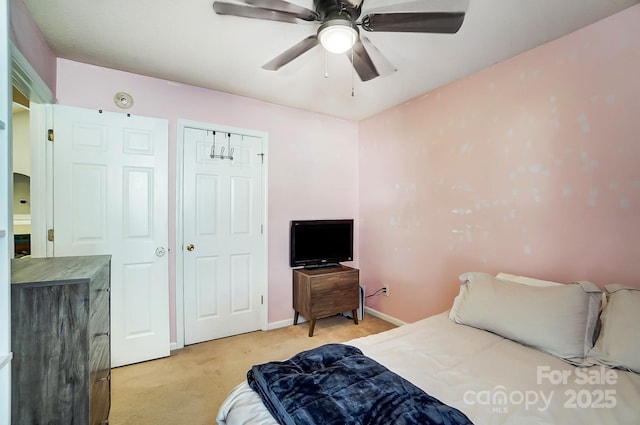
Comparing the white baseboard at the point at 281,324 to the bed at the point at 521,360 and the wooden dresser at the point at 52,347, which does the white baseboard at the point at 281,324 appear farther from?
the wooden dresser at the point at 52,347

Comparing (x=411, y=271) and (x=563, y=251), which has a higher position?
(x=563, y=251)

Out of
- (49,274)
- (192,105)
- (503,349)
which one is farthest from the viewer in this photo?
(192,105)

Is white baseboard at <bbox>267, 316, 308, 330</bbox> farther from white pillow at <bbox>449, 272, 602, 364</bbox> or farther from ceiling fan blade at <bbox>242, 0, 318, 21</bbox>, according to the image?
ceiling fan blade at <bbox>242, 0, 318, 21</bbox>

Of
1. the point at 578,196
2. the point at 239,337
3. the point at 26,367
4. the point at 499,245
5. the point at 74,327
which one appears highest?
the point at 578,196

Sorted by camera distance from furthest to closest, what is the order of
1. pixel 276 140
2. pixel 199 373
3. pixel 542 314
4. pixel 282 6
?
pixel 276 140, pixel 199 373, pixel 542 314, pixel 282 6

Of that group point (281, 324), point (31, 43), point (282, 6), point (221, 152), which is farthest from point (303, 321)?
point (31, 43)

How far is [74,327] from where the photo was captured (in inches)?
47.2

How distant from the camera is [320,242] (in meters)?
3.41

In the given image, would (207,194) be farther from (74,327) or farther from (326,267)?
(74,327)

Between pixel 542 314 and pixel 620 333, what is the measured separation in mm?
303

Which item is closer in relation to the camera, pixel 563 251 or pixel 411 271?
pixel 563 251

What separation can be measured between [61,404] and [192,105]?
246 cm

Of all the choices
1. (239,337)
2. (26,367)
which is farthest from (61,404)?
(239,337)

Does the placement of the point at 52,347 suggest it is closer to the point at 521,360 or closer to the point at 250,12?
the point at 250,12
